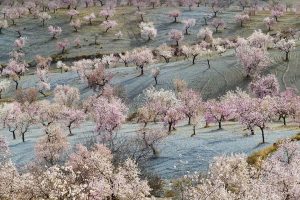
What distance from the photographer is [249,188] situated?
53469mm

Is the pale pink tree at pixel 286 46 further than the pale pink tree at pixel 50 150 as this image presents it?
Yes

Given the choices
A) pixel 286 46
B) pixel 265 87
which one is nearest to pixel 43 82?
pixel 265 87

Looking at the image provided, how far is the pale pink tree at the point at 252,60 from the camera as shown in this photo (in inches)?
5851

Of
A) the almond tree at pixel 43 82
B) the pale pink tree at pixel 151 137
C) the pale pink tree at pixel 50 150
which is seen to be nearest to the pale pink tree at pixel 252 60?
the pale pink tree at pixel 151 137

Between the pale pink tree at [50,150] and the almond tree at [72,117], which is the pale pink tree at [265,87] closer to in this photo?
the almond tree at [72,117]

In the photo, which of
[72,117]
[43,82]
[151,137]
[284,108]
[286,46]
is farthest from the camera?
[43,82]

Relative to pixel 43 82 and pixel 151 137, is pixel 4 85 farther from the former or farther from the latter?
pixel 151 137

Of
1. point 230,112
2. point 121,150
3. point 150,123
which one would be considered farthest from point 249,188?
point 150,123

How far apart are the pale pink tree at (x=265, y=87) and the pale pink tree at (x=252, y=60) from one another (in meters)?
9.52

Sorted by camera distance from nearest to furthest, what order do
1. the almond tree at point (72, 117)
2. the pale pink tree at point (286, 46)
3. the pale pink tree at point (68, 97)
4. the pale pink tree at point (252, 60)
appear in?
the almond tree at point (72, 117) < the pale pink tree at point (68, 97) < the pale pink tree at point (252, 60) < the pale pink tree at point (286, 46)

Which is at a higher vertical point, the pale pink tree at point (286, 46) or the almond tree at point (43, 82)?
the pale pink tree at point (286, 46)

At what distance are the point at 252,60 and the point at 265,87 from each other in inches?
538

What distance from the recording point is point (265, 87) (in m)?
138

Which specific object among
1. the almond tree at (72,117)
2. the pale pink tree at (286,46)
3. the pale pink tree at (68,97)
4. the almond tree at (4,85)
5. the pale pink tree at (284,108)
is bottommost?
the almond tree at (4,85)
